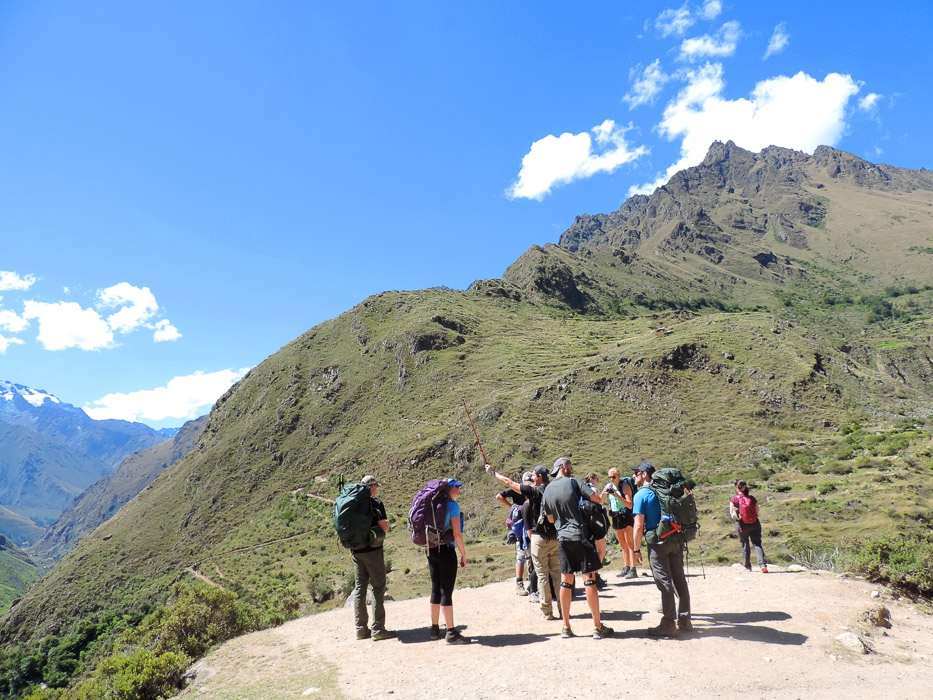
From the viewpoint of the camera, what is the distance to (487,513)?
39562mm

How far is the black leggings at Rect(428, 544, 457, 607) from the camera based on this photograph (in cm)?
645

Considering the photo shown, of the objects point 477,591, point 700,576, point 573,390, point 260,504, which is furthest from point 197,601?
point 260,504

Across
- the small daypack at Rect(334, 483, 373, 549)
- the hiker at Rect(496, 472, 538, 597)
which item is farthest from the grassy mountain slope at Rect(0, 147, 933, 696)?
the small daypack at Rect(334, 483, 373, 549)

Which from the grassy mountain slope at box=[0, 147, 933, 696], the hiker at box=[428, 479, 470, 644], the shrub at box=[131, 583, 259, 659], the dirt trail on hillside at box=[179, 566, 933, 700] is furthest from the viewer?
the grassy mountain slope at box=[0, 147, 933, 696]

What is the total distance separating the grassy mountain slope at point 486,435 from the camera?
84.7 feet

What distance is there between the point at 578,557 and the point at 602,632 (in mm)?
1015

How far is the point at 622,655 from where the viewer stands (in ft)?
18.1

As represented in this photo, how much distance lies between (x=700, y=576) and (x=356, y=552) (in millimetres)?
7235

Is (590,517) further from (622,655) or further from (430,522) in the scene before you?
(430,522)

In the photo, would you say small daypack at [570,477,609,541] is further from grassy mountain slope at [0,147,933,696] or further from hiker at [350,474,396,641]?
grassy mountain slope at [0,147,933,696]

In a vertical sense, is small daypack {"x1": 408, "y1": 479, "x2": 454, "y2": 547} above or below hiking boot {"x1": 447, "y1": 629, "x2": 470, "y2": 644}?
above

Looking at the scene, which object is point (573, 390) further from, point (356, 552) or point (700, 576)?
point (356, 552)

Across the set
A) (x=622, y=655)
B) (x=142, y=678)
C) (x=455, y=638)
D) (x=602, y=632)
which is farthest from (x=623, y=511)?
(x=142, y=678)

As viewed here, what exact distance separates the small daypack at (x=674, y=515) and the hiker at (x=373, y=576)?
3.68 m
